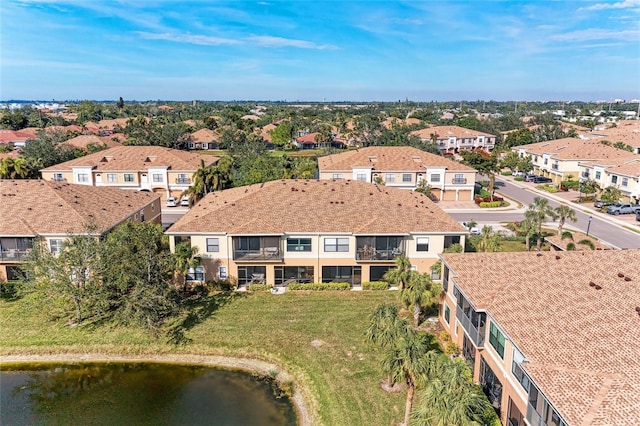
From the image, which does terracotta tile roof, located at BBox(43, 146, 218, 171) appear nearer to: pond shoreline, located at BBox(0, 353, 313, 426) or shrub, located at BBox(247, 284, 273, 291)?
shrub, located at BBox(247, 284, 273, 291)

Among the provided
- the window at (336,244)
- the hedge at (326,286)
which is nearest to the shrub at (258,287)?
the hedge at (326,286)

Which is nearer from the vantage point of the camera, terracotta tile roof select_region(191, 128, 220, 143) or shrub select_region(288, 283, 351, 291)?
shrub select_region(288, 283, 351, 291)

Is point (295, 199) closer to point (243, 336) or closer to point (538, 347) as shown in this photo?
point (243, 336)

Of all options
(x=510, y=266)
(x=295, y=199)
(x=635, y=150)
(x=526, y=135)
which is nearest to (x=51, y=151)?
(x=295, y=199)

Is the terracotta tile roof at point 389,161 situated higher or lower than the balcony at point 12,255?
higher

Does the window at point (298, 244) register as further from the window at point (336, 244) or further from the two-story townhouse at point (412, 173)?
the two-story townhouse at point (412, 173)

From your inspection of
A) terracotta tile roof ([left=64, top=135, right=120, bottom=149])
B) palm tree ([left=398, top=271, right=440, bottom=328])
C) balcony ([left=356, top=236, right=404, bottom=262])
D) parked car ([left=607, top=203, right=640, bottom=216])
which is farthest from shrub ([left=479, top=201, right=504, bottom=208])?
terracotta tile roof ([left=64, top=135, right=120, bottom=149])

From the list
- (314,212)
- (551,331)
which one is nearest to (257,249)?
(314,212)
